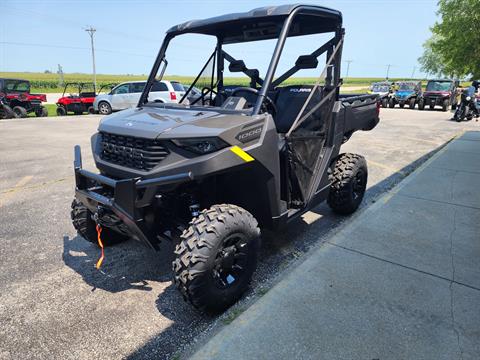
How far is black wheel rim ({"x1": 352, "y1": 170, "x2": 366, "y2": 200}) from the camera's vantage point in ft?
14.0

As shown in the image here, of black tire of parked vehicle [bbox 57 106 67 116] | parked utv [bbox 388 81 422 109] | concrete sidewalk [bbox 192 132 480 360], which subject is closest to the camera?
concrete sidewalk [bbox 192 132 480 360]

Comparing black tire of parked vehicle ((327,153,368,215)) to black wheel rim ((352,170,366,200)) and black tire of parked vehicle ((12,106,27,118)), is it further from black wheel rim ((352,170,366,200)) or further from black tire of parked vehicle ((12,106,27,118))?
black tire of parked vehicle ((12,106,27,118))

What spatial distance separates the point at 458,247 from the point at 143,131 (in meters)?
3.24

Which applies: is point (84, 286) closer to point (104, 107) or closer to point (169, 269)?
point (169, 269)

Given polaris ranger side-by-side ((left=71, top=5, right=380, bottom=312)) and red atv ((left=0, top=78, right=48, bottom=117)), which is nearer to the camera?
polaris ranger side-by-side ((left=71, top=5, right=380, bottom=312))

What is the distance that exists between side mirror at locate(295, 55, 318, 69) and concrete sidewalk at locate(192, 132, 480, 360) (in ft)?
5.75

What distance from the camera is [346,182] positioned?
13.0ft

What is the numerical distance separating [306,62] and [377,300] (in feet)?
7.23

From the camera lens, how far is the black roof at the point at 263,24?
2.83 metres

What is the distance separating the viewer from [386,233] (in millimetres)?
3752

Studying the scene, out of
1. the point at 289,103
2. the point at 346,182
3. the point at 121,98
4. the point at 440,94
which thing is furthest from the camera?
the point at 440,94

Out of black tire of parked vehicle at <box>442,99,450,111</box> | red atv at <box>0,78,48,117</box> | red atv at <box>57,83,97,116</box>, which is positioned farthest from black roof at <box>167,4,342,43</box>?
black tire of parked vehicle at <box>442,99,450,111</box>

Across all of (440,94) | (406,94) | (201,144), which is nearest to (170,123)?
(201,144)

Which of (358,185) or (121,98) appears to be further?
(121,98)
